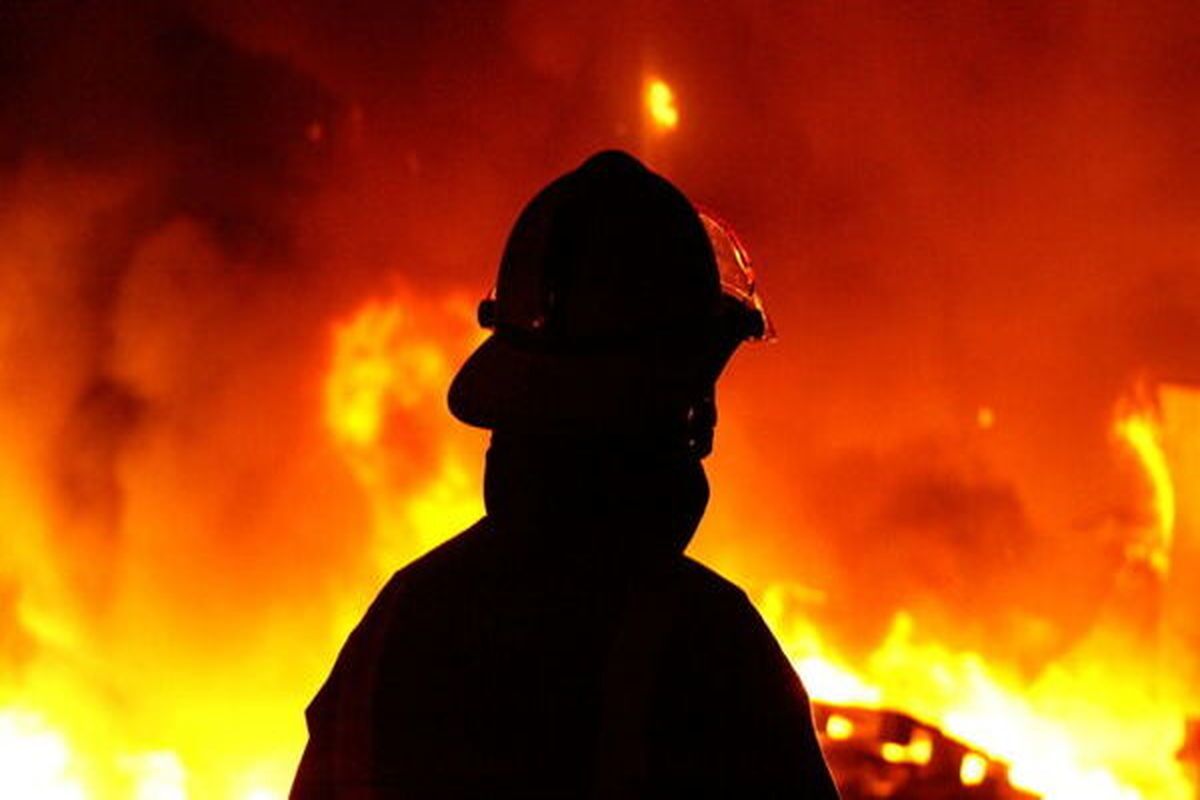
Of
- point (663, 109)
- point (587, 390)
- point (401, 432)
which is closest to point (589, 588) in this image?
point (587, 390)

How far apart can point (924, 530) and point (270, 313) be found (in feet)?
12.9

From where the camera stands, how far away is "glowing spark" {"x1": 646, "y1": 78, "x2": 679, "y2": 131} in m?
8.77

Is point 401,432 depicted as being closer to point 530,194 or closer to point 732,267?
point 530,194

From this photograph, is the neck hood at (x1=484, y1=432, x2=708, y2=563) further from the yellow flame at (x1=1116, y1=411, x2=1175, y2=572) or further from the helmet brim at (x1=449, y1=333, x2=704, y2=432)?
the yellow flame at (x1=1116, y1=411, x2=1175, y2=572)

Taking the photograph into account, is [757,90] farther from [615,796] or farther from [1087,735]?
[615,796]

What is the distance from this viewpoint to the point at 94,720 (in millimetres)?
7406

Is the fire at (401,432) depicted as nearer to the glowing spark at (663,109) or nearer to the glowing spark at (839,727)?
the glowing spark at (663,109)

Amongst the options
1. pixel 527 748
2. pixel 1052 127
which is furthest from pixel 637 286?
pixel 1052 127

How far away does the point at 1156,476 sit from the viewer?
781cm

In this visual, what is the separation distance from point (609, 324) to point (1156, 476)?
6.69 meters

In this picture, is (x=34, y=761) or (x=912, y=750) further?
(x=34, y=761)

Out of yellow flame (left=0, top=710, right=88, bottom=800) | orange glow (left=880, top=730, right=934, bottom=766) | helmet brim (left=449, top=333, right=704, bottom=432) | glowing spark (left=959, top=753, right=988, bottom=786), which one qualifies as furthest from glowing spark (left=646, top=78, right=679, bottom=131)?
helmet brim (left=449, top=333, right=704, bottom=432)

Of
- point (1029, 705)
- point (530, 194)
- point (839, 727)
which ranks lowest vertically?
point (839, 727)

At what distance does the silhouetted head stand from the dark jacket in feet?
0.20
